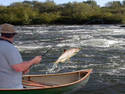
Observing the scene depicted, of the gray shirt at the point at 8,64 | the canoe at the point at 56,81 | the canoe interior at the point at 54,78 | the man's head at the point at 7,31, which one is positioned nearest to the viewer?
the gray shirt at the point at 8,64

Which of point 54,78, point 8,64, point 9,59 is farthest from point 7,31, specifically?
point 54,78

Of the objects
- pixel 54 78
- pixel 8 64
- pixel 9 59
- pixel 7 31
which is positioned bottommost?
pixel 54 78

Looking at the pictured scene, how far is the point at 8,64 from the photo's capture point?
5.20m

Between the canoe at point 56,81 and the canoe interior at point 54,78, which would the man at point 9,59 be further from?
the canoe interior at point 54,78

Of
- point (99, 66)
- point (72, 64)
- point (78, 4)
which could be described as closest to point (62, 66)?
point (72, 64)

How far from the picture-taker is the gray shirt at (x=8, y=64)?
16.6 feet

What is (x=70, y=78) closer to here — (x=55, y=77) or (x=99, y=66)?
(x=55, y=77)

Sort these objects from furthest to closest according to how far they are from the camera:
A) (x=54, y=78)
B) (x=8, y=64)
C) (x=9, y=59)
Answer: (x=54, y=78)
(x=8, y=64)
(x=9, y=59)

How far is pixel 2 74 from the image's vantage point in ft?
17.7

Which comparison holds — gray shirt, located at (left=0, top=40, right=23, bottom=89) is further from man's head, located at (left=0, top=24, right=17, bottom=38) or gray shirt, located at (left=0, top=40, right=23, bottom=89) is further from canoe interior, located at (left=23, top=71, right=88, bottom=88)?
canoe interior, located at (left=23, top=71, right=88, bottom=88)

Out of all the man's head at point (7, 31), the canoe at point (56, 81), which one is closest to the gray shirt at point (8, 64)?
the man's head at point (7, 31)

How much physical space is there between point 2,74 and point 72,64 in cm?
872

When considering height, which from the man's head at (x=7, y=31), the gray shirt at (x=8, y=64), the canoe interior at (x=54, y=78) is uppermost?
the man's head at (x=7, y=31)

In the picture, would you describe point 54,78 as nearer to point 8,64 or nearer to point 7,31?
point 8,64
